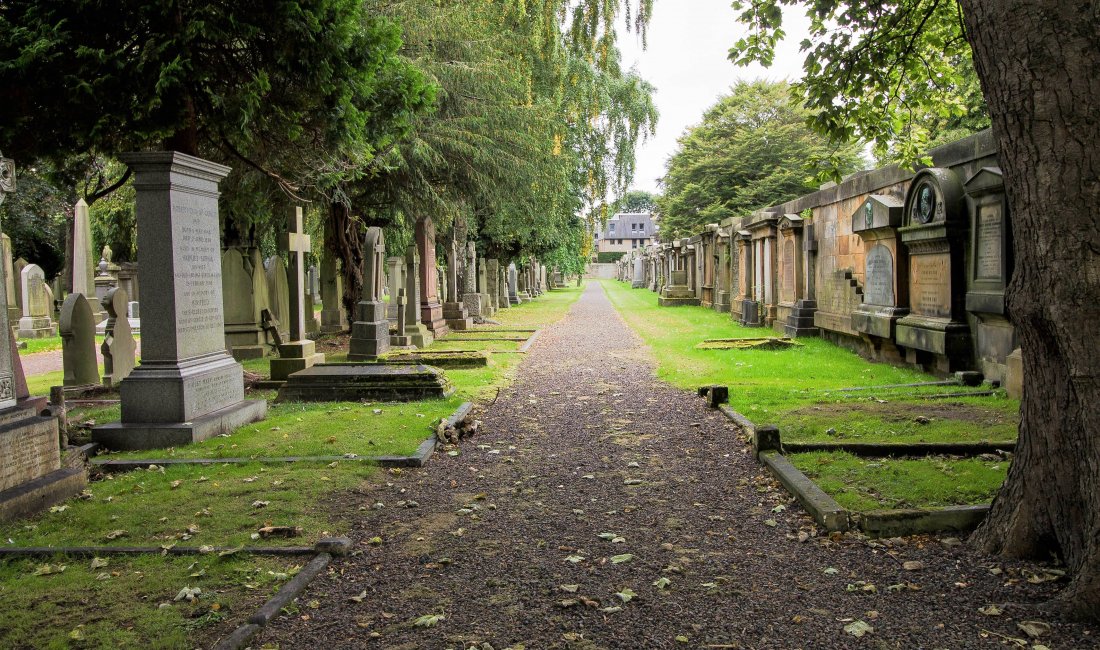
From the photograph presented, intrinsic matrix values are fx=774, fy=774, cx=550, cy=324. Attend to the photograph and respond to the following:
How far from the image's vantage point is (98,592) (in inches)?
147

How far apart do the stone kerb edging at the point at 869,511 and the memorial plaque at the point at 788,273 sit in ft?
37.4

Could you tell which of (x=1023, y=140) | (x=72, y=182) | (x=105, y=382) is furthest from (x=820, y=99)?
(x=105, y=382)

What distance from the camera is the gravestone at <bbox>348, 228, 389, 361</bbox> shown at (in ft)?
43.2

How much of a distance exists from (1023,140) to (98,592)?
4906 millimetres

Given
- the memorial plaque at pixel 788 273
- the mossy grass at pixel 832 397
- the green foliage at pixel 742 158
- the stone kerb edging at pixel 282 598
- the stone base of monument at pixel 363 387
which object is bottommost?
the stone kerb edging at pixel 282 598

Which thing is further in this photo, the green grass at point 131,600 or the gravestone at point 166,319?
the gravestone at point 166,319

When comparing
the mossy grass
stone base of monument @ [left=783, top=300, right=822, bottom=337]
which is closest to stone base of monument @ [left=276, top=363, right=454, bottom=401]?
the mossy grass

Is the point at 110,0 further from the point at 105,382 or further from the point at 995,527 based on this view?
the point at 995,527

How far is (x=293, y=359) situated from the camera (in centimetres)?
1108

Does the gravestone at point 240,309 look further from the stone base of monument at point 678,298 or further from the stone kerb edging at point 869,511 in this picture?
the stone base of monument at point 678,298

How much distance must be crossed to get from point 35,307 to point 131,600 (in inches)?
860

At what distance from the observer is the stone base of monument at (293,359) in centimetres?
1099

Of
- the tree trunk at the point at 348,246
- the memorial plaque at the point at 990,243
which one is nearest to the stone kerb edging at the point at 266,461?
the memorial plaque at the point at 990,243

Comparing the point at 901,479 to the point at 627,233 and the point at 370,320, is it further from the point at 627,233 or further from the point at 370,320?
the point at 627,233
